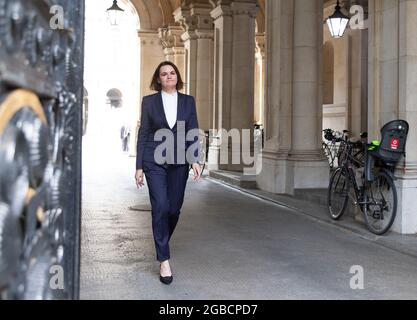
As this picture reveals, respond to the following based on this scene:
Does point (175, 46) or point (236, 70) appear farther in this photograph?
point (175, 46)

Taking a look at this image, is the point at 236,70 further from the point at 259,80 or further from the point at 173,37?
the point at 259,80

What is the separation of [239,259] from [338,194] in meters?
3.13

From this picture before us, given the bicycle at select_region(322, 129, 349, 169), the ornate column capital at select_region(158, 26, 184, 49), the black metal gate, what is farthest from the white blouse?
the ornate column capital at select_region(158, 26, 184, 49)

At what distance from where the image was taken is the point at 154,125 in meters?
5.07

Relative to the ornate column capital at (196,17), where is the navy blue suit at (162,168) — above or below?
below

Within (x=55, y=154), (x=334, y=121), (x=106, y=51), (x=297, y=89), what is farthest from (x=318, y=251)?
(x=106, y=51)

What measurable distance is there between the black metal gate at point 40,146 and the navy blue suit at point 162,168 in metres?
2.76

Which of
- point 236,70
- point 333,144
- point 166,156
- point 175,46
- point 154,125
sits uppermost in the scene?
point 175,46

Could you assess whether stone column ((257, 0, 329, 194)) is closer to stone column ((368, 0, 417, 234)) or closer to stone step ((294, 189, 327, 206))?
stone step ((294, 189, 327, 206))

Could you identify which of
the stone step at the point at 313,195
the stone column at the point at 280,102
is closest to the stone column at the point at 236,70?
the stone column at the point at 280,102

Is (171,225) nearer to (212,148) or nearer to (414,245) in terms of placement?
(414,245)

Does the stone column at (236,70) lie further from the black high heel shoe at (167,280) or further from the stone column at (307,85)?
the black high heel shoe at (167,280)

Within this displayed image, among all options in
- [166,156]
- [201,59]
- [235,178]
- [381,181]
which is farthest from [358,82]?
[166,156]

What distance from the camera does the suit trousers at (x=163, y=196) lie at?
4.91 metres
